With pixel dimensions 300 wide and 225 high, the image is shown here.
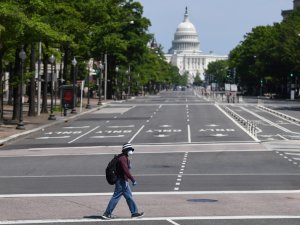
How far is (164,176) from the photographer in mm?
27344

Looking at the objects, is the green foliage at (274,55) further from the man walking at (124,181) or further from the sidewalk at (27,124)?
the man walking at (124,181)

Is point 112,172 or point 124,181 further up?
point 112,172

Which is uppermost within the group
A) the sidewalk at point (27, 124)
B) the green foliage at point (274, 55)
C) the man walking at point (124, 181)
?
the green foliage at point (274, 55)

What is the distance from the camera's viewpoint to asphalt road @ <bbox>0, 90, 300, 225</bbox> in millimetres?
19109

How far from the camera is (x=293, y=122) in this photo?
66312 mm

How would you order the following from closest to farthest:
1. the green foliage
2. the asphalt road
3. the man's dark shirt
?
the man's dark shirt, the asphalt road, the green foliage

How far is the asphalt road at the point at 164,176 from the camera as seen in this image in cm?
1911

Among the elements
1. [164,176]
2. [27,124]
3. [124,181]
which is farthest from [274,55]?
[124,181]

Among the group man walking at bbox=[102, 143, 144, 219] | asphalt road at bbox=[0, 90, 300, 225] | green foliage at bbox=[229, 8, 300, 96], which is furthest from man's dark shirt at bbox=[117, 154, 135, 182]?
green foliage at bbox=[229, 8, 300, 96]

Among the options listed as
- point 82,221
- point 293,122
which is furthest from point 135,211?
point 293,122

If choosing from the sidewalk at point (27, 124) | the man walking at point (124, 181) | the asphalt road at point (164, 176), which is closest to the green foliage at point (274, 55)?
the sidewalk at point (27, 124)

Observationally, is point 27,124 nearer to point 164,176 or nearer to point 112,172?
point 164,176

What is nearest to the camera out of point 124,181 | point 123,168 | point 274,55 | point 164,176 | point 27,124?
point 123,168

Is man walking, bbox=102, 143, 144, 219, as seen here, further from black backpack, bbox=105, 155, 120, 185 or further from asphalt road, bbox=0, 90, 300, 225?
asphalt road, bbox=0, 90, 300, 225
